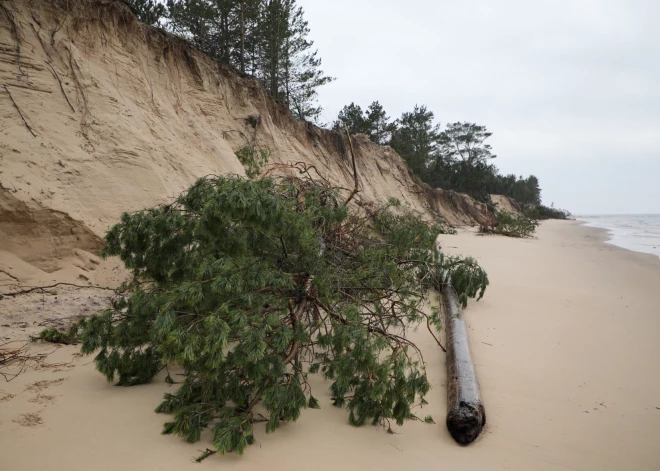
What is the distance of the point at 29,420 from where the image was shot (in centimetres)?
236

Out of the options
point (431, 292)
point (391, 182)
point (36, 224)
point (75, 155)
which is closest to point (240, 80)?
point (75, 155)

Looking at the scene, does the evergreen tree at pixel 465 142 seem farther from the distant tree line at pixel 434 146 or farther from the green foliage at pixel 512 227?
the green foliage at pixel 512 227

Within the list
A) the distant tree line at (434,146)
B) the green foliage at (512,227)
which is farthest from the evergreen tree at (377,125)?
the green foliage at (512,227)

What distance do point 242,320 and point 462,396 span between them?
5.61 feet

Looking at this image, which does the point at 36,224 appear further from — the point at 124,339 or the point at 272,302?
the point at 272,302

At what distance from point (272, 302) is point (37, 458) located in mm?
1501

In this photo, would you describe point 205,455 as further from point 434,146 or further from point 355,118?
point 434,146

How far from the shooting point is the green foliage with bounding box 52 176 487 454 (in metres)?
2.29

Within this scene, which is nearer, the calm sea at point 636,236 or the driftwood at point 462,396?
the driftwood at point 462,396

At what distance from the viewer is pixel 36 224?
526 cm

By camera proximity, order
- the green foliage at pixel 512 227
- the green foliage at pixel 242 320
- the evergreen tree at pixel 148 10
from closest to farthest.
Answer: the green foliage at pixel 242 320 < the evergreen tree at pixel 148 10 < the green foliage at pixel 512 227

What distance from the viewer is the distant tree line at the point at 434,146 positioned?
28594 millimetres

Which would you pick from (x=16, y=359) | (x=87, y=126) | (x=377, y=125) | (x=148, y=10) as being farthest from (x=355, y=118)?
(x=16, y=359)

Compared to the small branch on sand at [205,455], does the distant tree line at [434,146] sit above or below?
above
